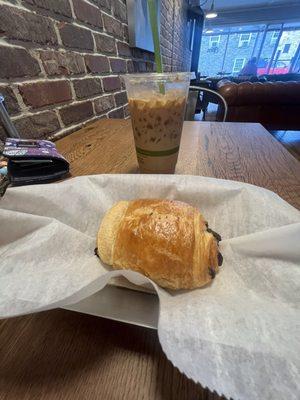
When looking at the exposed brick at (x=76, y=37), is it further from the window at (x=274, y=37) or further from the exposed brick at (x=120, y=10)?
the window at (x=274, y=37)

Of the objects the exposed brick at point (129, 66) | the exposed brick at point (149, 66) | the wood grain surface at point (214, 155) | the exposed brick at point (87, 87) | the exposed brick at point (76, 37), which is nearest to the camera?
the wood grain surface at point (214, 155)

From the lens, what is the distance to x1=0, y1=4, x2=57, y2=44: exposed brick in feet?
2.04

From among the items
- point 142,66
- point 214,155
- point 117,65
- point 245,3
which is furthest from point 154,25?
point 245,3

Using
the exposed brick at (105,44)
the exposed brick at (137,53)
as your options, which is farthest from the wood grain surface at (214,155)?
the exposed brick at (137,53)

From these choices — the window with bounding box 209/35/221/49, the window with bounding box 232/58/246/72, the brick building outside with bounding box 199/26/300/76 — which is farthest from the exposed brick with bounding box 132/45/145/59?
the window with bounding box 232/58/246/72

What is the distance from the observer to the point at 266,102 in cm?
279

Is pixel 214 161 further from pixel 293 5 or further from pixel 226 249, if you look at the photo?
pixel 293 5

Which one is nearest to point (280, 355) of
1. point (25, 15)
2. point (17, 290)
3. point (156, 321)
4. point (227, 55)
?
point (156, 321)

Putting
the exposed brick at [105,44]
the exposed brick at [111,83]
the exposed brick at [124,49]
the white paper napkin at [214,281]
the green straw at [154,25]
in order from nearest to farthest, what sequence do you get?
the white paper napkin at [214,281] < the green straw at [154,25] < the exposed brick at [105,44] < the exposed brick at [111,83] < the exposed brick at [124,49]

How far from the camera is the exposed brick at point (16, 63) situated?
2.04 feet

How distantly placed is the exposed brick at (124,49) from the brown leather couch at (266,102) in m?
1.72

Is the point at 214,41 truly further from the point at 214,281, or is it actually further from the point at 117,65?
the point at 214,281

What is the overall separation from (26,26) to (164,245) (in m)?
0.88

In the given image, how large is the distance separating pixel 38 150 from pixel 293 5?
10229 mm
